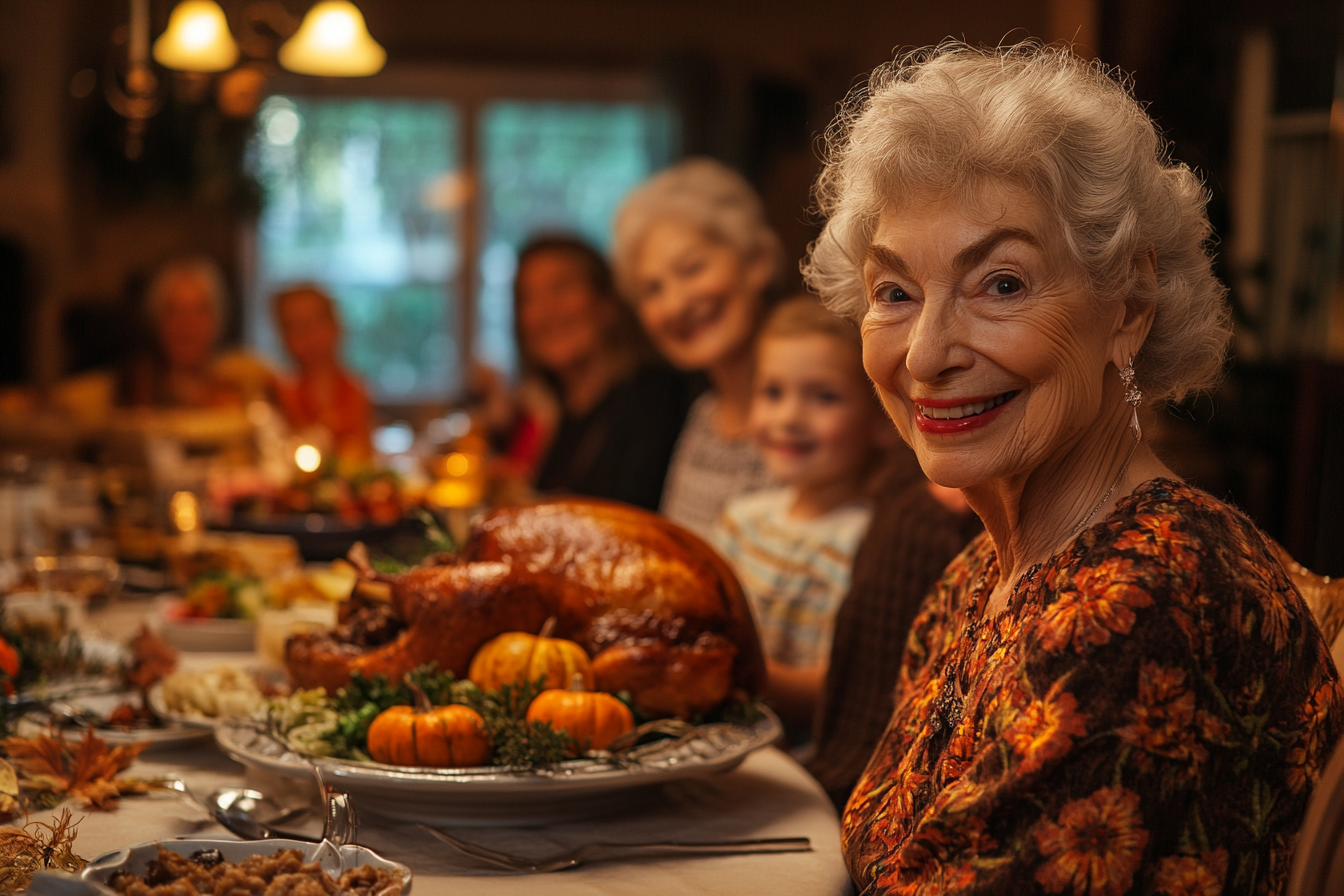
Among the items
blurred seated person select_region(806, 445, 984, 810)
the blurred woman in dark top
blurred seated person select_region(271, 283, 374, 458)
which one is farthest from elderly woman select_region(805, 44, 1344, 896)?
blurred seated person select_region(271, 283, 374, 458)

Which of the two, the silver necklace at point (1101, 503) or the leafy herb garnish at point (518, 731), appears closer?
the silver necklace at point (1101, 503)

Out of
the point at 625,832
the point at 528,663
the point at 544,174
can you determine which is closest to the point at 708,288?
the point at 528,663

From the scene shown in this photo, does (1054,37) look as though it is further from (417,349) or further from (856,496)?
(417,349)

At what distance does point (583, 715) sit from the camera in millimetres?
1420

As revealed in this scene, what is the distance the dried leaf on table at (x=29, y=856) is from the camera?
111cm

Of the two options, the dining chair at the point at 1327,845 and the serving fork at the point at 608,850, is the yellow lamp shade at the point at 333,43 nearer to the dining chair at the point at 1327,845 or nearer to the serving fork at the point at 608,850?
the serving fork at the point at 608,850

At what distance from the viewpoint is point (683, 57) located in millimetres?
8680

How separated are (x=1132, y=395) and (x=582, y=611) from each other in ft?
2.39

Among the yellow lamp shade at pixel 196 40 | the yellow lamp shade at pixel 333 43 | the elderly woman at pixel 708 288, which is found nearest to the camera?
the elderly woman at pixel 708 288

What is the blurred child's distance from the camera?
93.6 inches

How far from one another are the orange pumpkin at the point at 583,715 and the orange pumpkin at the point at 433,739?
7 centimetres

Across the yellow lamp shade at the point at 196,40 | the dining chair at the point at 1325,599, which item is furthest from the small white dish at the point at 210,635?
the yellow lamp shade at the point at 196,40

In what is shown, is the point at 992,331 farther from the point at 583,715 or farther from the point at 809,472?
the point at 809,472

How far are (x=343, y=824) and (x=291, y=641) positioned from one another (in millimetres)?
482
